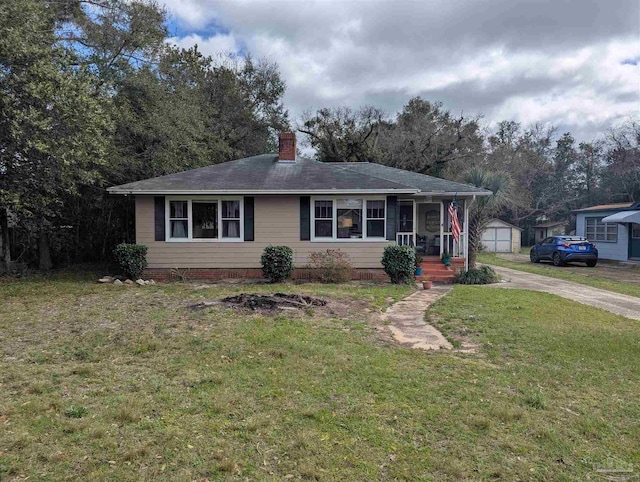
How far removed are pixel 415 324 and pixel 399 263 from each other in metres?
4.82

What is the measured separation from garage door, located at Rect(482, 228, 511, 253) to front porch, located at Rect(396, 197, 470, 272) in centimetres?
1400

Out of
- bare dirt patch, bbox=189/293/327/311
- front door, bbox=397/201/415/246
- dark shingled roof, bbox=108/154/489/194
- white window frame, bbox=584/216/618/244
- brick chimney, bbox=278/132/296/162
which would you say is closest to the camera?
bare dirt patch, bbox=189/293/327/311

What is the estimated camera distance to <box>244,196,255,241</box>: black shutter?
1308 cm

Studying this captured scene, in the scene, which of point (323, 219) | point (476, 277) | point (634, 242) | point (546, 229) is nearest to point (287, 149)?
point (323, 219)

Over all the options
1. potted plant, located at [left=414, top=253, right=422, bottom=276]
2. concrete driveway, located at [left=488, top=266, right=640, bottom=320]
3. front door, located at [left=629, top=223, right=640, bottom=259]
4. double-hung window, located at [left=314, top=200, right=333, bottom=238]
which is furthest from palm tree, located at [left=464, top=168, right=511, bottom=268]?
front door, located at [left=629, top=223, right=640, bottom=259]

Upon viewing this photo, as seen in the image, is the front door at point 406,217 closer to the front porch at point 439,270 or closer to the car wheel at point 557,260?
the front porch at point 439,270

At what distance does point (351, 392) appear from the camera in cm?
412

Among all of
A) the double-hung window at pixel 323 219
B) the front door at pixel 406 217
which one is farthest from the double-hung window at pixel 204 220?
the front door at pixel 406 217

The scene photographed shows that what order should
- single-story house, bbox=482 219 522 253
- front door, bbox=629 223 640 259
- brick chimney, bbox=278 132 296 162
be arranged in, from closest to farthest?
brick chimney, bbox=278 132 296 162, front door, bbox=629 223 640 259, single-story house, bbox=482 219 522 253

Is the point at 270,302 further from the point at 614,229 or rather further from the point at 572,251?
the point at 614,229

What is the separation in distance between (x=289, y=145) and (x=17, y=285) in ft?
31.2

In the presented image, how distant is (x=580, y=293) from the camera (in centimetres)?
1123

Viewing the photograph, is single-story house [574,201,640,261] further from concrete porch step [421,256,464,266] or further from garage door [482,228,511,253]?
concrete porch step [421,256,464,266]

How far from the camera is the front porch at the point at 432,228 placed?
46.0ft
